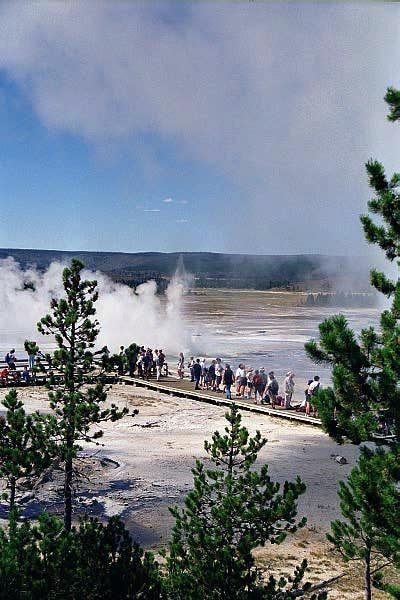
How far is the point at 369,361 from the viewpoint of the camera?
25.4 feet

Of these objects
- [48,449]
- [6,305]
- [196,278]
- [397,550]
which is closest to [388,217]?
[397,550]

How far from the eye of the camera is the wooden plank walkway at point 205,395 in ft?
72.3

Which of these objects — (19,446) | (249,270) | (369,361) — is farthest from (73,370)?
(249,270)

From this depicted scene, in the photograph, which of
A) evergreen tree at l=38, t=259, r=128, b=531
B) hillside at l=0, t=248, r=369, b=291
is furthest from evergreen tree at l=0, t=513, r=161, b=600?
hillside at l=0, t=248, r=369, b=291

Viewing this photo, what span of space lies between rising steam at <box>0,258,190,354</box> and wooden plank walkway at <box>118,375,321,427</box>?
903 centimetres

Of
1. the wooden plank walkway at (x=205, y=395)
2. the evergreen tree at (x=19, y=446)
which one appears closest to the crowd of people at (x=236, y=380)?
the wooden plank walkway at (x=205, y=395)

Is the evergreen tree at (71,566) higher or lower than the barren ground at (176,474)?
higher

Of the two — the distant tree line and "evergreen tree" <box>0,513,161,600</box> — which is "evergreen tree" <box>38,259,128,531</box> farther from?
the distant tree line

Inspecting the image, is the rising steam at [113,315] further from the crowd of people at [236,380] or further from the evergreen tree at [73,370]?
the evergreen tree at [73,370]

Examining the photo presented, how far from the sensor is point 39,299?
58531mm

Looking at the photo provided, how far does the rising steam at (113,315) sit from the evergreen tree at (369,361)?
3037 cm

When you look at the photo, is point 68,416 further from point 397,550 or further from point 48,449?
point 397,550

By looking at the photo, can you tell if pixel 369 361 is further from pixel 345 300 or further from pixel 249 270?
pixel 249 270

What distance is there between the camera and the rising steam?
4212 centimetres
